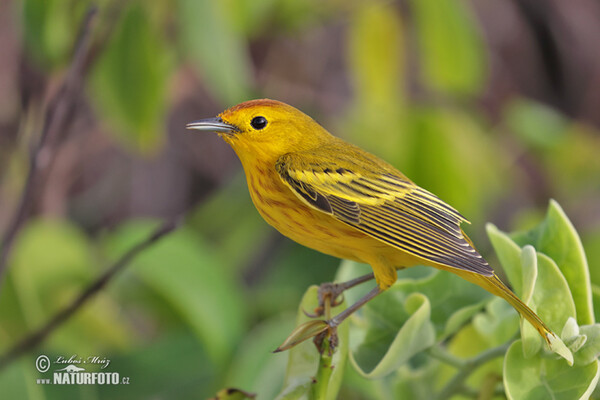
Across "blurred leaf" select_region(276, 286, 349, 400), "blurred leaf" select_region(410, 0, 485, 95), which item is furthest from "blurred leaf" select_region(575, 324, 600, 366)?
"blurred leaf" select_region(410, 0, 485, 95)

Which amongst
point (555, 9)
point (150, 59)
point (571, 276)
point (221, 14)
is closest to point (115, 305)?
point (150, 59)

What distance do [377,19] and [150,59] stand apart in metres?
0.88

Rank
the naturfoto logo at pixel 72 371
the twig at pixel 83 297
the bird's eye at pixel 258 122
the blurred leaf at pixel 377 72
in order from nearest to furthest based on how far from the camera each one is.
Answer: the bird's eye at pixel 258 122 < the twig at pixel 83 297 < the naturfoto logo at pixel 72 371 < the blurred leaf at pixel 377 72

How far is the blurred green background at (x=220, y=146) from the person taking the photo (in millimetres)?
1494

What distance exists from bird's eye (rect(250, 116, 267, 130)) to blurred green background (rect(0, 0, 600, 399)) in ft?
1.45

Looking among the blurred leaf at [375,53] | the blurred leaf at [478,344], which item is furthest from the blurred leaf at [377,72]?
the blurred leaf at [478,344]

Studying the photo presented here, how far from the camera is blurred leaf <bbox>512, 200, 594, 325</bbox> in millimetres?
807

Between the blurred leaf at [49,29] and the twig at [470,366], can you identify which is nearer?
the twig at [470,366]

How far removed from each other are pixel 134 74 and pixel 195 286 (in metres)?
0.49

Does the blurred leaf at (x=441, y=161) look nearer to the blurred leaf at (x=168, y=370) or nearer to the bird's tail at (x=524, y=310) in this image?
the blurred leaf at (x=168, y=370)

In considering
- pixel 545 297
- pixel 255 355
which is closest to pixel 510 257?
pixel 545 297

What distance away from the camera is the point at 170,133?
282cm

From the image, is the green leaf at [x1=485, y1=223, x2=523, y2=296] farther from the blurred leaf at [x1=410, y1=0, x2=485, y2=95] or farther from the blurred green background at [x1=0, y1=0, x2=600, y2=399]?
the blurred leaf at [x1=410, y1=0, x2=485, y2=95]

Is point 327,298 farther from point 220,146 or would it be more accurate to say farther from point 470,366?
point 220,146
